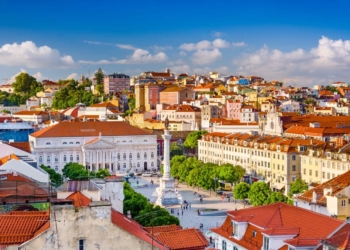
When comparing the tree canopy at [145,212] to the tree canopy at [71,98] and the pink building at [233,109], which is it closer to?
the pink building at [233,109]

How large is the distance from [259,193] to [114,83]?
135 metres

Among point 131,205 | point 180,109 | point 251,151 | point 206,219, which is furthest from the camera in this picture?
point 180,109

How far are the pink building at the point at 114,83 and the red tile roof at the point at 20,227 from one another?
6733 inches

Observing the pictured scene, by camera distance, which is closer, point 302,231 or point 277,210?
point 302,231

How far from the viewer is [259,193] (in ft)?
184

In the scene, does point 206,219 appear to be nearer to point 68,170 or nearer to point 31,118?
point 68,170

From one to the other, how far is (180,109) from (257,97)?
3104cm

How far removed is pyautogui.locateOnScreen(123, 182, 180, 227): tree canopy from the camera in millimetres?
35969

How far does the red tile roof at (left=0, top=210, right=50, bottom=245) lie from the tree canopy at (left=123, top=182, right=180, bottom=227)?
19756 millimetres

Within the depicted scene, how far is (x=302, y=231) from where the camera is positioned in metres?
22.2

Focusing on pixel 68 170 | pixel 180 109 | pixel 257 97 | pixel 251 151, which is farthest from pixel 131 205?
pixel 257 97

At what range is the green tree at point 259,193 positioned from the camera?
181 ft

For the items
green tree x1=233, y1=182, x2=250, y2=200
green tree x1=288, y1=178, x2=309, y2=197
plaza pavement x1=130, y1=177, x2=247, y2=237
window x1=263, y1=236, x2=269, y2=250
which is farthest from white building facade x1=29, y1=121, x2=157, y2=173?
window x1=263, y1=236, x2=269, y2=250

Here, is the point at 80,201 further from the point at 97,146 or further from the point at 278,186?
the point at 97,146
